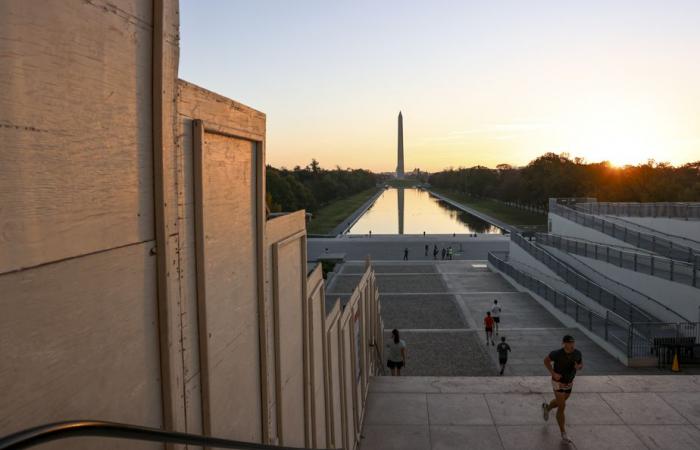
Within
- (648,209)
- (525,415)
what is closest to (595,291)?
(648,209)

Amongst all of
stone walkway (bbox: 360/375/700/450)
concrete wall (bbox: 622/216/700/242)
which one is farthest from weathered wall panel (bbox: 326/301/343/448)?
concrete wall (bbox: 622/216/700/242)

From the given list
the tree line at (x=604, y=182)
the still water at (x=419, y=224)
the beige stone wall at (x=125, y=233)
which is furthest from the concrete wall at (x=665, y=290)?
the still water at (x=419, y=224)

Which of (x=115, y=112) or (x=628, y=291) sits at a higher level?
(x=115, y=112)

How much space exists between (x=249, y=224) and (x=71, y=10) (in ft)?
7.42

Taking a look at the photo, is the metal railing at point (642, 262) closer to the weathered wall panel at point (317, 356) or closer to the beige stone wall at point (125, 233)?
the weathered wall panel at point (317, 356)

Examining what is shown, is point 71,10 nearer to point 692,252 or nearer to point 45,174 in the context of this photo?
point 45,174

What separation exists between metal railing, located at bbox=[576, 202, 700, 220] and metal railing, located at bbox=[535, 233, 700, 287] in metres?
3.78

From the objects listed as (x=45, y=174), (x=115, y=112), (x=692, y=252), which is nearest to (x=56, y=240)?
(x=45, y=174)

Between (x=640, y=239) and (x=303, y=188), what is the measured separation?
51.3 metres

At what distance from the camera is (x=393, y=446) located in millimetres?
7961

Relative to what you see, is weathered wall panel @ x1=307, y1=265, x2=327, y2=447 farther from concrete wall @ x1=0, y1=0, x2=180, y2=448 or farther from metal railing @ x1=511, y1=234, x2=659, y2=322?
metal railing @ x1=511, y1=234, x2=659, y2=322

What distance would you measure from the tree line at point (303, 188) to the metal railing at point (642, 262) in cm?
1632

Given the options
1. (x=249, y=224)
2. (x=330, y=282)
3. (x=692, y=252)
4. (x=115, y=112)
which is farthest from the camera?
(x=330, y=282)

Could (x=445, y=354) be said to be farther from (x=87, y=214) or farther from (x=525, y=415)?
(x=87, y=214)
